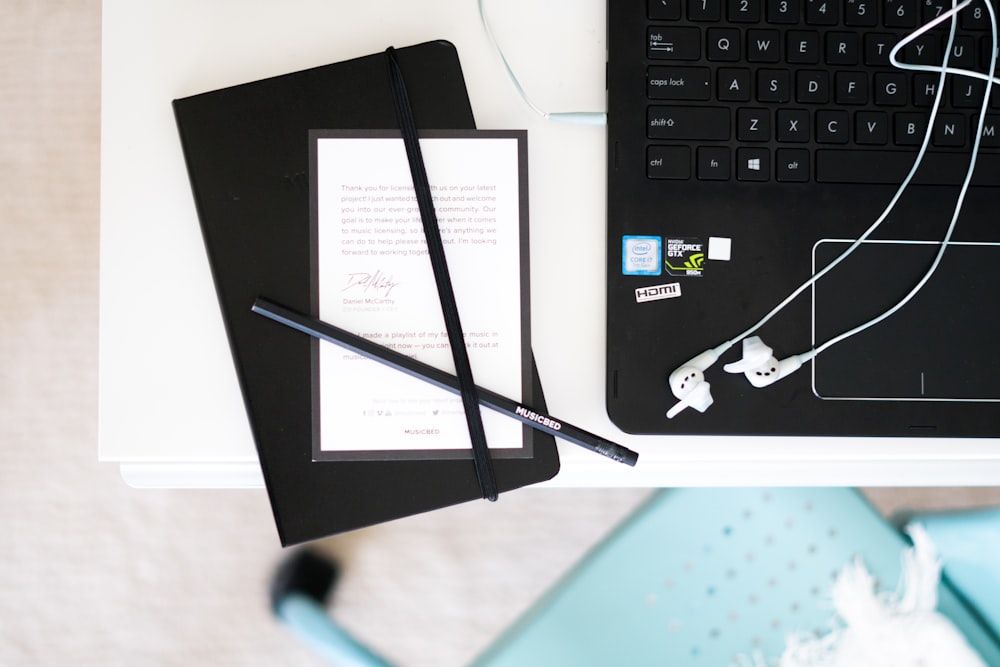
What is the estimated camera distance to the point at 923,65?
44 cm

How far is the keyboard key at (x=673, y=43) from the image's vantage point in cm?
44

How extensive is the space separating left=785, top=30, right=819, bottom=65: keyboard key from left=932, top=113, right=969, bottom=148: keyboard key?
9 cm

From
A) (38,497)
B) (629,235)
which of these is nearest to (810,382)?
(629,235)

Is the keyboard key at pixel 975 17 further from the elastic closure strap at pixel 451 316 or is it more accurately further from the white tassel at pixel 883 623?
the white tassel at pixel 883 623

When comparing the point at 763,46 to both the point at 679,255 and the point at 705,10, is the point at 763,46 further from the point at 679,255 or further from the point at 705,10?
the point at 679,255

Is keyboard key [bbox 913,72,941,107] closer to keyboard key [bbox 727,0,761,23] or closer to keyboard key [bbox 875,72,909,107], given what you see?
keyboard key [bbox 875,72,909,107]

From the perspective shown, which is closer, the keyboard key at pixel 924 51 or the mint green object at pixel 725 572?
the keyboard key at pixel 924 51

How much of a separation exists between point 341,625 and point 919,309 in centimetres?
67

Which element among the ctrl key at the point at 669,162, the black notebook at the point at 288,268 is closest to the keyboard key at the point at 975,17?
the ctrl key at the point at 669,162

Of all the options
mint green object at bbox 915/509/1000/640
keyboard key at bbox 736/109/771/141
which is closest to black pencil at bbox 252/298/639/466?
keyboard key at bbox 736/109/771/141

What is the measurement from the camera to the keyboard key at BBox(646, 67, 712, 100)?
1.43ft

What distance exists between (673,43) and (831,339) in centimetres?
22

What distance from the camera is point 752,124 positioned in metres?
0.44

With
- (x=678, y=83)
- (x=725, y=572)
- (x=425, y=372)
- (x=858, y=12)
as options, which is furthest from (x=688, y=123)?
(x=725, y=572)
